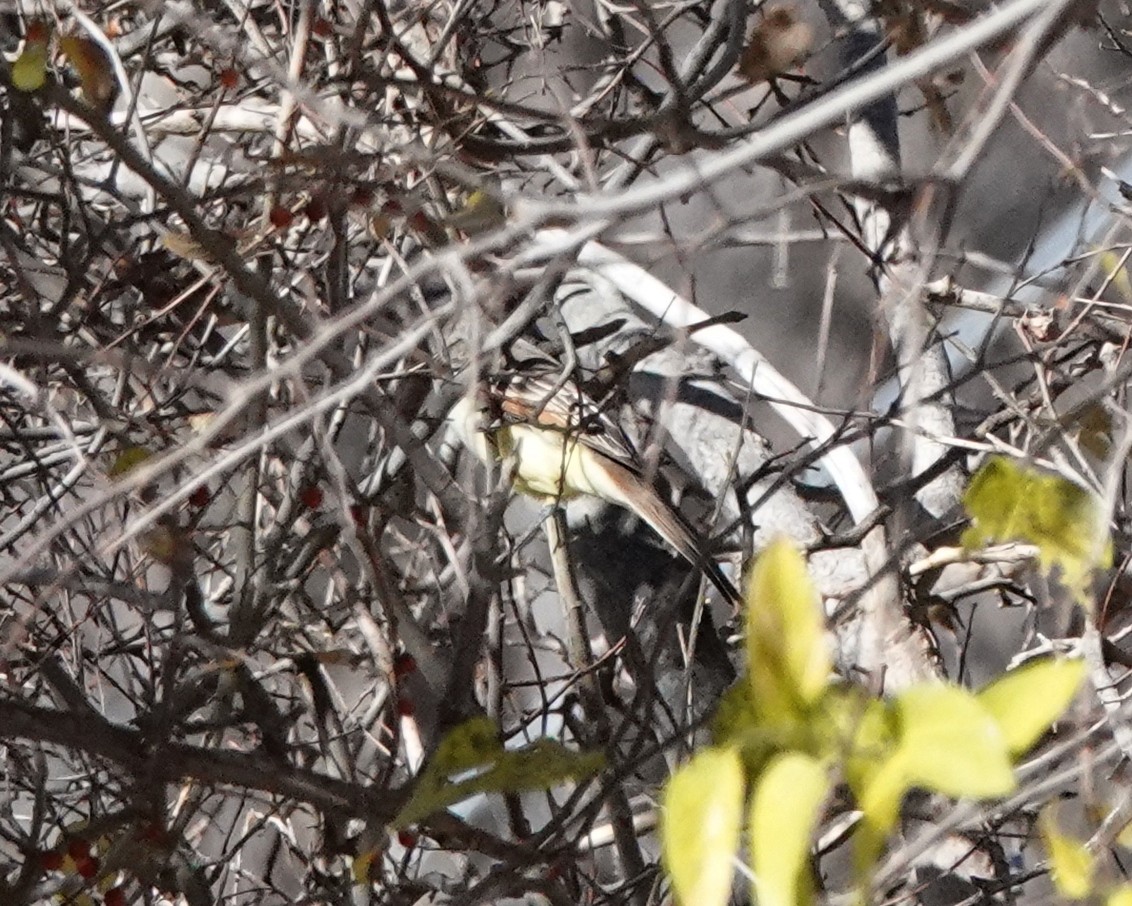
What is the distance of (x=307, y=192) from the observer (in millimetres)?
2154

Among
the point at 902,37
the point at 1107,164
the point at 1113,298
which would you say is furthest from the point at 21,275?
the point at 1113,298

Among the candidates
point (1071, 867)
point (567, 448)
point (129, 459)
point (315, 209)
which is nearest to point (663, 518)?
point (567, 448)

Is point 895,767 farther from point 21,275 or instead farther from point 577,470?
point 577,470

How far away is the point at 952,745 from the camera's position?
87 cm

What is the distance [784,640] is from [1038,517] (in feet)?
2.24

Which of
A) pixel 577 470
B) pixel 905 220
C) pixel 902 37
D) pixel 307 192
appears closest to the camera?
pixel 307 192

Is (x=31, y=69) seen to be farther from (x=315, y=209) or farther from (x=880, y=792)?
(x=880, y=792)

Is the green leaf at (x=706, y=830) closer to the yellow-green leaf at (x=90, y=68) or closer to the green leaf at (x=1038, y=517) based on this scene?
the green leaf at (x=1038, y=517)

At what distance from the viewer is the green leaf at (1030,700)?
0.92 metres

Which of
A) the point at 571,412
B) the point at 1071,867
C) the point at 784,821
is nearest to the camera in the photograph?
the point at 784,821

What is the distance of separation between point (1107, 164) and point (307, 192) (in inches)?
93.6

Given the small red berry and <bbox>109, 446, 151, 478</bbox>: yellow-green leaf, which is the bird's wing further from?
<bbox>109, 446, 151, 478</bbox>: yellow-green leaf

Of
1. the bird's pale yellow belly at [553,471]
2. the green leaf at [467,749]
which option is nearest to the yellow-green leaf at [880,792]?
the green leaf at [467,749]

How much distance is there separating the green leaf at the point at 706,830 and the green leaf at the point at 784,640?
7cm
